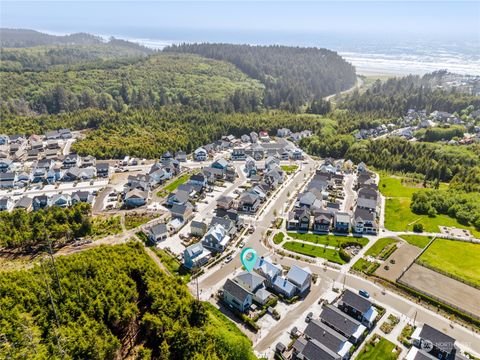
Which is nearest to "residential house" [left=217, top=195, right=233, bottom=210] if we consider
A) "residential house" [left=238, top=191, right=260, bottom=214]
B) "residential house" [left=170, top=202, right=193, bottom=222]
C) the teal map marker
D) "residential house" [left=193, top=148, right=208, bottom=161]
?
A: "residential house" [left=238, top=191, right=260, bottom=214]

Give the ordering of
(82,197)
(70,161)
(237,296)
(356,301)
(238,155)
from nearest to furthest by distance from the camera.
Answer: (356,301) → (237,296) → (82,197) → (70,161) → (238,155)

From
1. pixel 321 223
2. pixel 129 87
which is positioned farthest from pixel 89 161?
pixel 129 87

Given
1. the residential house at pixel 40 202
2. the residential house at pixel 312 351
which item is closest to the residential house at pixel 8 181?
the residential house at pixel 40 202

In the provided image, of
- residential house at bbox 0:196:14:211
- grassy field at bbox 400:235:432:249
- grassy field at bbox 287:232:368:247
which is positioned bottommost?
residential house at bbox 0:196:14:211

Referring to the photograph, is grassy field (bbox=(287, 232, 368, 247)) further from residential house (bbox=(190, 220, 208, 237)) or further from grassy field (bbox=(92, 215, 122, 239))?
grassy field (bbox=(92, 215, 122, 239))

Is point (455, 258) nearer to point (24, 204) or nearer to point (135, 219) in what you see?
point (135, 219)

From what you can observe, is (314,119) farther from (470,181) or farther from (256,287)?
(256,287)
